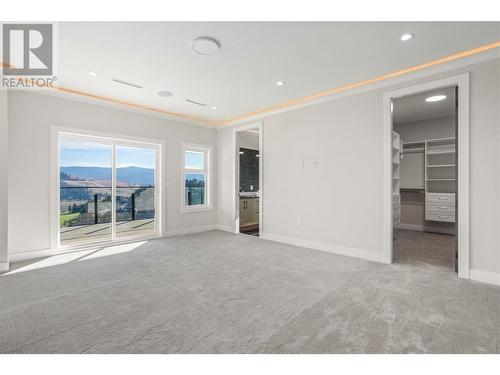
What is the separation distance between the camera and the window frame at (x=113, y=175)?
12.5 ft

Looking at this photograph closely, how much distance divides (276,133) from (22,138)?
416 cm

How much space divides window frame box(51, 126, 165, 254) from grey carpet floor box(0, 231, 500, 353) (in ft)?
2.30

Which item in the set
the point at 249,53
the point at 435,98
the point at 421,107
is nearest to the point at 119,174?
the point at 249,53

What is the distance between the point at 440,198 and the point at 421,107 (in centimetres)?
218

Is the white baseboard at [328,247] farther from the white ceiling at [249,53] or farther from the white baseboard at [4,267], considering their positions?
the white baseboard at [4,267]

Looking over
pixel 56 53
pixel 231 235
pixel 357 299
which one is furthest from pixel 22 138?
pixel 357 299

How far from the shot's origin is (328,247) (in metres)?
4.05

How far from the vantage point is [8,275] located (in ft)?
9.61

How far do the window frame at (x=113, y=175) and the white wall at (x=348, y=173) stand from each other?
7.40ft

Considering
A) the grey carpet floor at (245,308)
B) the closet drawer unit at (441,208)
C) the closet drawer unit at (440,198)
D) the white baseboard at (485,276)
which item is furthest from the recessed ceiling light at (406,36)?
the closet drawer unit at (441,208)

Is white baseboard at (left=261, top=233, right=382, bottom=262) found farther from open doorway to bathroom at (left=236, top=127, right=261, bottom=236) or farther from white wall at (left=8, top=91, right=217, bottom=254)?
white wall at (left=8, top=91, right=217, bottom=254)

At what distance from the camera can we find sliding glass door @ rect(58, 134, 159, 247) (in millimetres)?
4215

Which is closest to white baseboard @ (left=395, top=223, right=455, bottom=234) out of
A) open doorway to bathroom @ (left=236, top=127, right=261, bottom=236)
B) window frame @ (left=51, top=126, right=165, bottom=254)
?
open doorway to bathroom @ (left=236, top=127, right=261, bottom=236)
